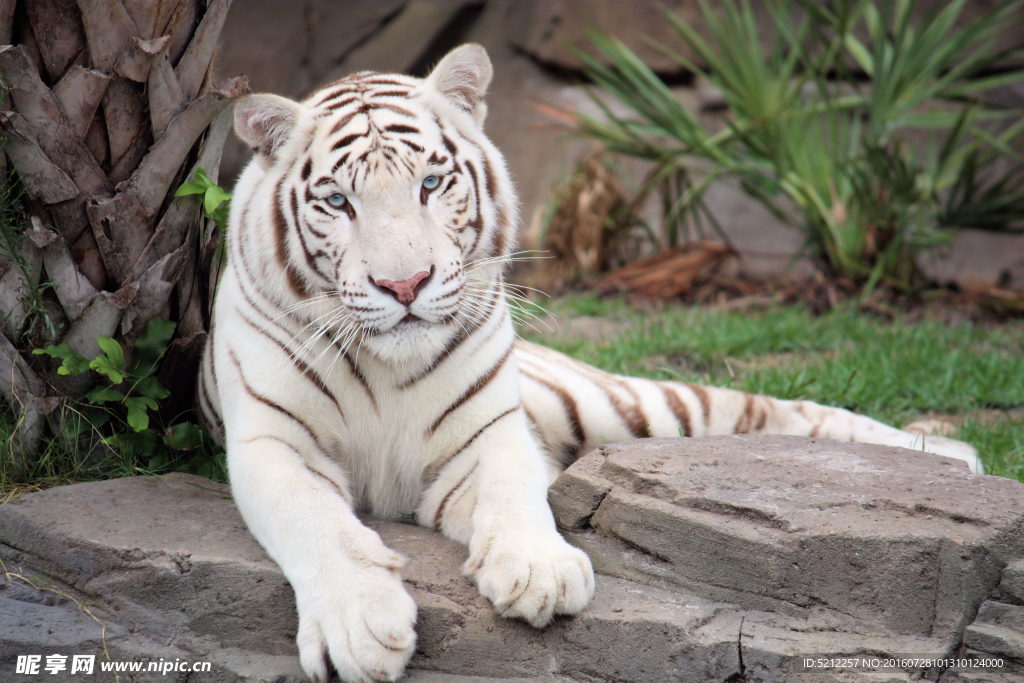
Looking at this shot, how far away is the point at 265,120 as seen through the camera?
227 cm

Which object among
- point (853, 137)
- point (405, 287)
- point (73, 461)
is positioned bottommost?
point (73, 461)

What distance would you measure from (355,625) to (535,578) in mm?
390

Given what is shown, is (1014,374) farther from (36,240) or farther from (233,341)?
(36,240)

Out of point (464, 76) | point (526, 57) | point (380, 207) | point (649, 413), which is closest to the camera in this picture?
point (380, 207)

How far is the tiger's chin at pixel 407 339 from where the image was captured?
213cm

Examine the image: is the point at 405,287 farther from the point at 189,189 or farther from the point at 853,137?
the point at 853,137

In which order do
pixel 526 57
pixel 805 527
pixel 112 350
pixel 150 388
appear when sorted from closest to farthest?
pixel 805 527 → pixel 112 350 → pixel 150 388 → pixel 526 57

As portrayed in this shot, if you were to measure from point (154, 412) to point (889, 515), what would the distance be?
2165mm

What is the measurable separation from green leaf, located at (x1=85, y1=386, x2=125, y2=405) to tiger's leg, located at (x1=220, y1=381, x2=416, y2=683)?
49 centimetres

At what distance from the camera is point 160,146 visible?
2.56 metres

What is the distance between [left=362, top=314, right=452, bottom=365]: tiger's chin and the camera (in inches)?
84.0

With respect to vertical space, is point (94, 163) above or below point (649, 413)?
above

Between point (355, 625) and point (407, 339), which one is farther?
point (407, 339)

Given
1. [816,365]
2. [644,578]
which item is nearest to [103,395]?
[644,578]
